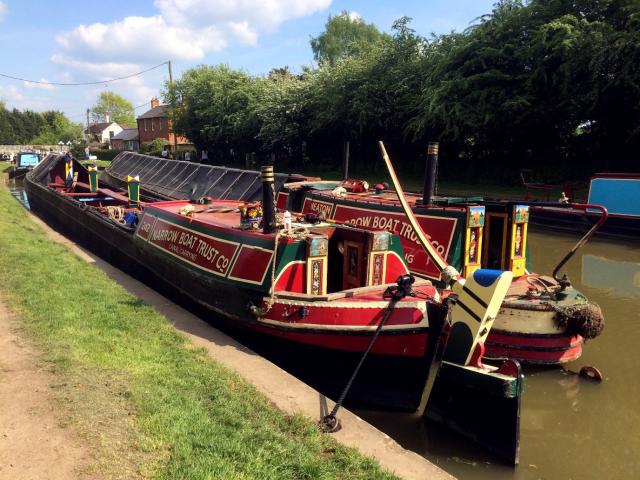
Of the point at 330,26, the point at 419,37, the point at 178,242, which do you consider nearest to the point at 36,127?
the point at 330,26

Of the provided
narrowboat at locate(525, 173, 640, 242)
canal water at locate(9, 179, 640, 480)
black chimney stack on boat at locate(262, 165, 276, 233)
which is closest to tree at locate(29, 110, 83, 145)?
narrowboat at locate(525, 173, 640, 242)

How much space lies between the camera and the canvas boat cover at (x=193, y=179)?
14627 mm

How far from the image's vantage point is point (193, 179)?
18078mm

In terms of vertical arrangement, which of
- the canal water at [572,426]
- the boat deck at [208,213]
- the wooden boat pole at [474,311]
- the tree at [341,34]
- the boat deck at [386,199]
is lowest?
the canal water at [572,426]

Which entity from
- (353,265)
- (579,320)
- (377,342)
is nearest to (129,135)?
(353,265)

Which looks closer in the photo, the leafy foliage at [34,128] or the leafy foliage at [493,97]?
the leafy foliage at [493,97]

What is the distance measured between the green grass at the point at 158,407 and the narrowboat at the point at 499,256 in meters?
3.49

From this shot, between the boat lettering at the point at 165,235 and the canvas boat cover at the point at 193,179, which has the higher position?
the canvas boat cover at the point at 193,179

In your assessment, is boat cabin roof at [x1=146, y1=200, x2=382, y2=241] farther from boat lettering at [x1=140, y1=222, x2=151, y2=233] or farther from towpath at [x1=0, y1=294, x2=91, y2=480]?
towpath at [x1=0, y1=294, x2=91, y2=480]

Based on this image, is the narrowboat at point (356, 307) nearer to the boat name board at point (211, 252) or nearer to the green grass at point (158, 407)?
the boat name board at point (211, 252)

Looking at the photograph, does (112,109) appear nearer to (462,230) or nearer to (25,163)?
(25,163)

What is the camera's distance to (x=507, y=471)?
4812mm

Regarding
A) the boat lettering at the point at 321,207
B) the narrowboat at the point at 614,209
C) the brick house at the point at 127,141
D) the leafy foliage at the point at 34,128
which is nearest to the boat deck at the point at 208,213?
the boat lettering at the point at 321,207

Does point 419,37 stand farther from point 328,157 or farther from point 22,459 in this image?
point 22,459
